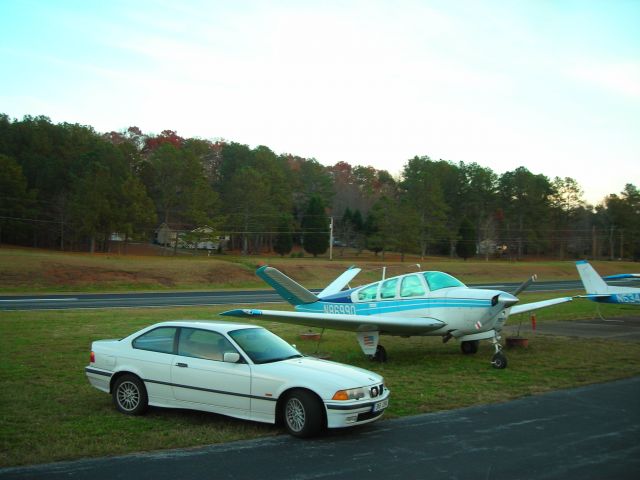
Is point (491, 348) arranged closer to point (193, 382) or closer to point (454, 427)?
point (454, 427)

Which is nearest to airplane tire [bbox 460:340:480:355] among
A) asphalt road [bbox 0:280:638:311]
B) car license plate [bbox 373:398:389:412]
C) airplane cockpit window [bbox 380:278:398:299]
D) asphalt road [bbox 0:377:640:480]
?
airplane cockpit window [bbox 380:278:398:299]

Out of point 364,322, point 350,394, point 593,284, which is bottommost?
point 350,394

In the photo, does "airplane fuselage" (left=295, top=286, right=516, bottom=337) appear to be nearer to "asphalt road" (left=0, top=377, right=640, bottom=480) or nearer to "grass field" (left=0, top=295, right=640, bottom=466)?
"grass field" (left=0, top=295, right=640, bottom=466)

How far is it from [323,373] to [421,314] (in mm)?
6605

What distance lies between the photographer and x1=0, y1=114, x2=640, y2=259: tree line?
67.4 m

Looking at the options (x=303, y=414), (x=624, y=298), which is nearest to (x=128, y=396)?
(x=303, y=414)

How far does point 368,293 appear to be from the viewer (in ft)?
49.6

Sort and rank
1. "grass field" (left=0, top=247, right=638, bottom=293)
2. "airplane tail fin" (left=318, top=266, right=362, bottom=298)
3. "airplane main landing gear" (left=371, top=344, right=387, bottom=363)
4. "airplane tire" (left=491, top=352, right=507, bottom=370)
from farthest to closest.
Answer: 1. "grass field" (left=0, top=247, right=638, bottom=293)
2. "airplane tail fin" (left=318, top=266, right=362, bottom=298)
3. "airplane main landing gear" (left=371, top=344, right=387, bottom=363)
4. "airplane tire" (left=491, top=352, right=507, bottom=370)

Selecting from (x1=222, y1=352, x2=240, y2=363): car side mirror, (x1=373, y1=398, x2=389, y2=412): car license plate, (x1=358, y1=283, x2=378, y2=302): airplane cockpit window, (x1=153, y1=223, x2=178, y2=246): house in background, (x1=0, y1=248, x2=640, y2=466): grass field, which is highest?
(x1=153, y1=223, x2=178, y2=246): house in background

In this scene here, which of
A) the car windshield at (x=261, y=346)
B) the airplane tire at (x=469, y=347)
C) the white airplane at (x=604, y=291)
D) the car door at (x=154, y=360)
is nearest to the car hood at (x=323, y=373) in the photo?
the car windshield at (x=261, y=346)

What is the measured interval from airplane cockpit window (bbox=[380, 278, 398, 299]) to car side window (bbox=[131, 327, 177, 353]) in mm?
7031

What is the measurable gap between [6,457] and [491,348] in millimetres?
12499

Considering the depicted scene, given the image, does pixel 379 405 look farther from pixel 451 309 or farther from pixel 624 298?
pixel 624 298

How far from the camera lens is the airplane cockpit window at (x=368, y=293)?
1501 centimetres
